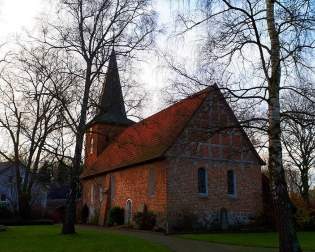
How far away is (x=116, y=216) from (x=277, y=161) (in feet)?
68.7

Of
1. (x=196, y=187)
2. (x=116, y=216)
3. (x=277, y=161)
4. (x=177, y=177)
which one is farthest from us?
(x=116, y=216)

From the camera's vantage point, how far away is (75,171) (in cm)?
2241

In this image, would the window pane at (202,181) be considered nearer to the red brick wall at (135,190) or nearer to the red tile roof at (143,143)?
the red brick wall at (135,190)

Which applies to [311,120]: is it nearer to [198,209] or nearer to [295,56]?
[295,56]

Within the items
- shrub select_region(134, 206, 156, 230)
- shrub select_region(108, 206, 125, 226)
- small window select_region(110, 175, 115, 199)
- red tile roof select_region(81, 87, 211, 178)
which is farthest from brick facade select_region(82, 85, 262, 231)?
small window select_region(110, 175, 115, 199)

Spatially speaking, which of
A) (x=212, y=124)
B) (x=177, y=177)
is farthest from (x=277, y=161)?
(x=177, y=177)

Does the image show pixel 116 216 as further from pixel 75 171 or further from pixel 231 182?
pixel 75 171

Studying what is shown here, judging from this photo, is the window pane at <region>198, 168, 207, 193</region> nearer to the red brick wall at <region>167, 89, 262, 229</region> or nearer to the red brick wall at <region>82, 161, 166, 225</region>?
the red brick wall at <region>167, 89, 262, 229</region>

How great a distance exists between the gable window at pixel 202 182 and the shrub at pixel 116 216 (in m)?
6.70

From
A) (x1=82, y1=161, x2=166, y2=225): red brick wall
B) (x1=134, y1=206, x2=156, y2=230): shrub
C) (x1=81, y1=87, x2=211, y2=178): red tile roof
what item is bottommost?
(x1=134, y1=206, x2=156, y2=230): shrub

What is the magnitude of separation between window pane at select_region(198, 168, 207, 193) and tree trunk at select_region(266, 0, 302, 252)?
15720mm

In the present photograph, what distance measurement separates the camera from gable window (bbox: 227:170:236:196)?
28683 millimetres

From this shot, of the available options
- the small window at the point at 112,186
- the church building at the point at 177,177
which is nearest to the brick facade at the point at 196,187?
the church building at the point at 177,177

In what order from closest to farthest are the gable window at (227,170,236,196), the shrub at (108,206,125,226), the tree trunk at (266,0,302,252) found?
the tree trunk at (266,0,302,252) → the gable window at (227,170,236,196) → the shrub at (108,206,125,226)
